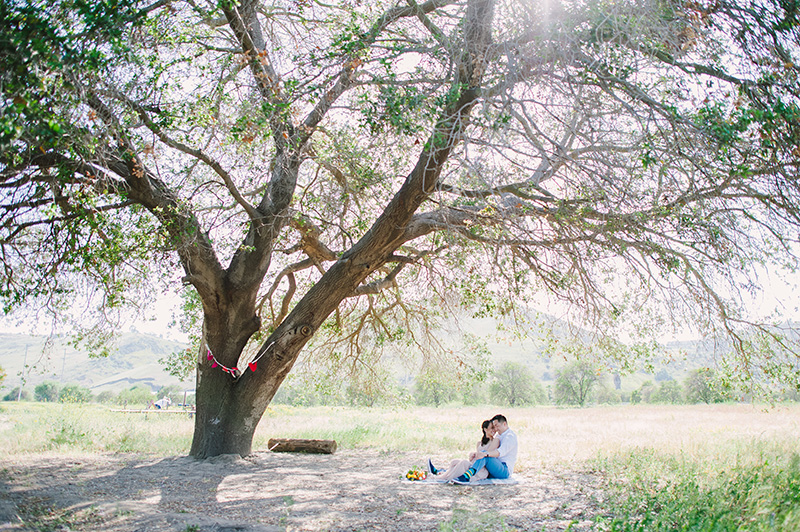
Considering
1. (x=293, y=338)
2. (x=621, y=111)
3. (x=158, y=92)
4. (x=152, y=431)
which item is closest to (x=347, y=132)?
(x=158, y=92)

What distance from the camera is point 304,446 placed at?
1089cm

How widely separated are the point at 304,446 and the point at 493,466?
201 inches

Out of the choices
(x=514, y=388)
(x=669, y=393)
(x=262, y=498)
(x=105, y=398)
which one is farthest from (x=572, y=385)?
(x=105, y=398)

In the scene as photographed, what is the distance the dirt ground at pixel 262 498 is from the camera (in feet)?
15.5

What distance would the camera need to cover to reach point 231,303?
367 inches

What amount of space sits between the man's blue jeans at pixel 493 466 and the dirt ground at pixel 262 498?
0.28 meters

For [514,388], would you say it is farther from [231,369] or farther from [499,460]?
[499,460]

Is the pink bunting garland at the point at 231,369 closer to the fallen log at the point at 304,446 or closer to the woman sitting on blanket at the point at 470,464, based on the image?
the fallen log at the point at 304,446

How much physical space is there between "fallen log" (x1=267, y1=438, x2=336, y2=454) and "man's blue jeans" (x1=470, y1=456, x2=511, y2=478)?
15.0 feet

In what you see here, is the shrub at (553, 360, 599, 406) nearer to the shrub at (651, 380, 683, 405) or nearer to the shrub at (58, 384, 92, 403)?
the shrub at (651, 380, 683, 405)

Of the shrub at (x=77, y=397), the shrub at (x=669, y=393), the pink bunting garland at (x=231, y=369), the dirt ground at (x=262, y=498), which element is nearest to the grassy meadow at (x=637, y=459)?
the dirt ground at (x=262, y=498)

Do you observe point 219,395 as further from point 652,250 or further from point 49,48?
point 652,250

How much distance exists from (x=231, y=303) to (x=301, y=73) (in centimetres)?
454

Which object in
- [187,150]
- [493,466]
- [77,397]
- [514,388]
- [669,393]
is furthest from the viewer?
[514,388]
